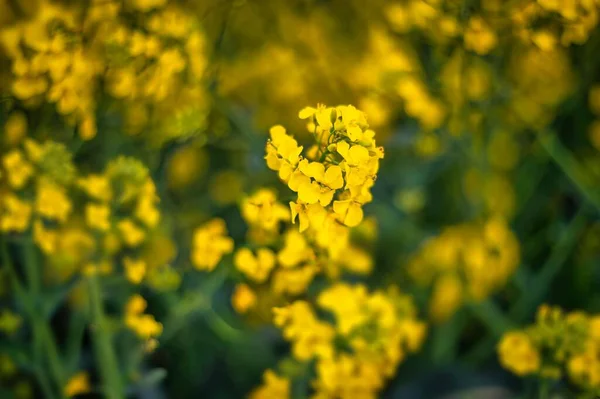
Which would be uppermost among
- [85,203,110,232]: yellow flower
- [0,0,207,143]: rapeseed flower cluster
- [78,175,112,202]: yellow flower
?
[0,0,207,143]: rapeseed flower cluster

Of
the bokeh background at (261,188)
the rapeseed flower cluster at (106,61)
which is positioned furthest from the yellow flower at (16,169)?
the rapeseed flower cluster at (106,61)

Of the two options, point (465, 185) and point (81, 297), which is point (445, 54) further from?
point (81, 297)

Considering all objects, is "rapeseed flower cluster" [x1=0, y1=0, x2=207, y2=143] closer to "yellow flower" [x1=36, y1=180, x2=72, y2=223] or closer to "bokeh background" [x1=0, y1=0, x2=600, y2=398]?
"bokeh background" [x1=0, y1=0, x2=600, y2=398]

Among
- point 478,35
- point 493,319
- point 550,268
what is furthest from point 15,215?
point 550,268

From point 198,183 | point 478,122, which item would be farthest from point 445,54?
point 198,183

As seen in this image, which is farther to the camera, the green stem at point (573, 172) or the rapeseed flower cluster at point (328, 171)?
the green stem at point (573, 172)

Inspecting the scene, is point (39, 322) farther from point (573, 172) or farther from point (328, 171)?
point (573, 172)

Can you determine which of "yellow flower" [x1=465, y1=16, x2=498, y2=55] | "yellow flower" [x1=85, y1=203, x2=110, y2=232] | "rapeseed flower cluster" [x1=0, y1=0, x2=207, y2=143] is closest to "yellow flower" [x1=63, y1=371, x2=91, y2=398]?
"yellow flower" [x1=85, y1=203, x2=110, y2=232]

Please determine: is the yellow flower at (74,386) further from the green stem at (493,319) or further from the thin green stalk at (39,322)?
the green stem at (493,319)
